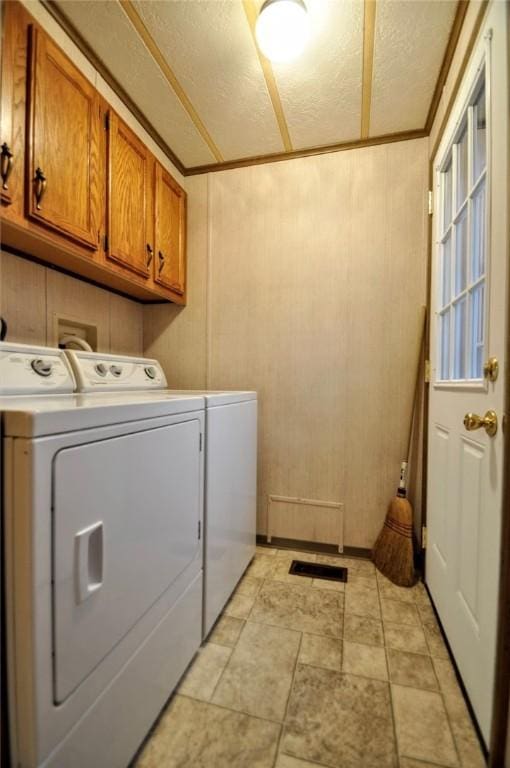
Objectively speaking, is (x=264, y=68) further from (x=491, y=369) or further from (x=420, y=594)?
(x=420, y=594)

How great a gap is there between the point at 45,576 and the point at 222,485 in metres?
0.86

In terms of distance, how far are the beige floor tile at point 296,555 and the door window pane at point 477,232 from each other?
1706mm

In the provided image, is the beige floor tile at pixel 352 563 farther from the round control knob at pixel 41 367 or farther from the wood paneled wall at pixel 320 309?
the round control knob at pixel 41 367

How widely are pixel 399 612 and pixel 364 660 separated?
1.21 ft

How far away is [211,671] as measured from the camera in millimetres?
1185

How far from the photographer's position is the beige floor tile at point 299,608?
56.1 inches

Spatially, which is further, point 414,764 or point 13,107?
point 13,107

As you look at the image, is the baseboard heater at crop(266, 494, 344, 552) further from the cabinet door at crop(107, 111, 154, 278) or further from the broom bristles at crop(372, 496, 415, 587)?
the cabinet door at crop(107, 111, 154, 278)

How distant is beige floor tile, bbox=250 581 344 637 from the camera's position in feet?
4.67

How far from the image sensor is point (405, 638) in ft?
4.43

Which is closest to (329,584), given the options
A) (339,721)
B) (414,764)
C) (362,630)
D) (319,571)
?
(319,571)

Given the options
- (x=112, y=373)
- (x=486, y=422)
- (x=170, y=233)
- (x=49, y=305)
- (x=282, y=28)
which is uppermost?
(x=282, y=28)

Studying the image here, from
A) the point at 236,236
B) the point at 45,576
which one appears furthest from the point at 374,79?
the point at 45,576

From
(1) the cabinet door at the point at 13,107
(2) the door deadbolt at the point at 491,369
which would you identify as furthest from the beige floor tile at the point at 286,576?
(1) the cabinet door at the point at 13,107
